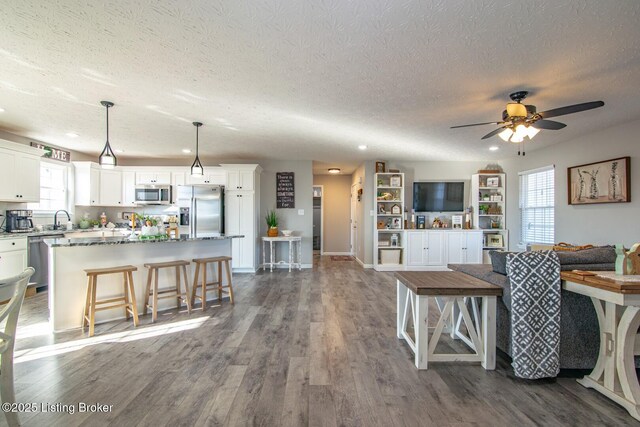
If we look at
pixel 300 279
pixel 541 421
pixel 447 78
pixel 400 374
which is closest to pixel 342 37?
pixel 447 78

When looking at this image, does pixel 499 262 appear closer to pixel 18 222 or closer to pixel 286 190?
pixel 286 190

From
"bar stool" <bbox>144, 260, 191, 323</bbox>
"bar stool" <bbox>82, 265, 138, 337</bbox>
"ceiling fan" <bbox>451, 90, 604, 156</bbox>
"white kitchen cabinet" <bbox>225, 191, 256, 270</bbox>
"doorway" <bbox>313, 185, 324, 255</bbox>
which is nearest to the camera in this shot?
"ceiling fan" <bbox>451, 90, 604, 156</bbox>

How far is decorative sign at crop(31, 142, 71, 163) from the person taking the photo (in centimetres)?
516

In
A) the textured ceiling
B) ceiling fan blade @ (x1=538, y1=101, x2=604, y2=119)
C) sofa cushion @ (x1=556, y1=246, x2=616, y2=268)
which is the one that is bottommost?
sofa cushion @ (x1=556, y1=246, x2=616, y2=268)

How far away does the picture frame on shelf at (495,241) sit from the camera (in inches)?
257

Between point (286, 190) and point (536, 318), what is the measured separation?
5236 millimetres

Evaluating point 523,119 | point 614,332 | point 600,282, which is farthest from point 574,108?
point 614,332

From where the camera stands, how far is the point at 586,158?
450 centimetres

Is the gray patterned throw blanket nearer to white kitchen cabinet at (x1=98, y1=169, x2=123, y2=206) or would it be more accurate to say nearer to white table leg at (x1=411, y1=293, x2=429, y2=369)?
white table leg at (x1=411, y1=293, x2=429, y2=369)

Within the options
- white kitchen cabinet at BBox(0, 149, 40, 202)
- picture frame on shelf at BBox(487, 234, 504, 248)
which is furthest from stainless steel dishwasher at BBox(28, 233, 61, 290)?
picture frame on shelf at BBox(487, 234, 504, 248)

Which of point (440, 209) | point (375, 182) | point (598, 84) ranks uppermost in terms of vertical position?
point (598, 84)

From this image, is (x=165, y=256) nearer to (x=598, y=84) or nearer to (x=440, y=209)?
(x=598, y=84)

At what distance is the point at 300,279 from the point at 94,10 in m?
4.45

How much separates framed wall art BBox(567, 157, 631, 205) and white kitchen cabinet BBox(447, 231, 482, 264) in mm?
1896
